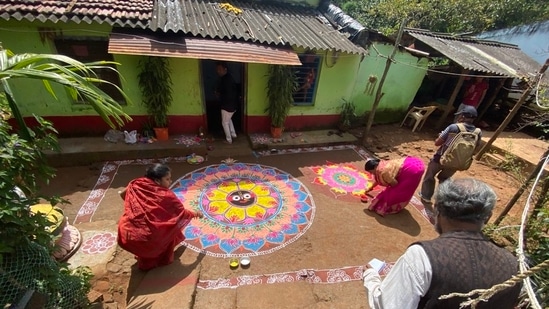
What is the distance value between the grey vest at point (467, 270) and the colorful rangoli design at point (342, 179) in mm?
4034

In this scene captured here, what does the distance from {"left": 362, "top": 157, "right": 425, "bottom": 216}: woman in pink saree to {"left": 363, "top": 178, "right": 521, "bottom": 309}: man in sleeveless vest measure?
296 cm

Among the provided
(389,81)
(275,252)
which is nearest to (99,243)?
(275,252)

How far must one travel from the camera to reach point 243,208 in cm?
488

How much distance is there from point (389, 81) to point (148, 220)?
26.9ft

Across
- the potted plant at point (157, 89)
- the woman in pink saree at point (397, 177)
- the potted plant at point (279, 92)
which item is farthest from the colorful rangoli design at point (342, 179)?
the potted plant at point (157, 89)

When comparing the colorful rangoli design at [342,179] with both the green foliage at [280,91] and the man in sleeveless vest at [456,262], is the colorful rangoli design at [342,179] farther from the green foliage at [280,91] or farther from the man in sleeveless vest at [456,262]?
the man in sleeveless vest at [456,262]

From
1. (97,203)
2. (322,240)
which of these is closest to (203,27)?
(97,203)

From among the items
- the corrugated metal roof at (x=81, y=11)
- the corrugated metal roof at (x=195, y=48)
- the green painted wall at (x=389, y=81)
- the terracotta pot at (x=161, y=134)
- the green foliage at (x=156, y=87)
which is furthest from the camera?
the green painted wall at (x=389, y=81)

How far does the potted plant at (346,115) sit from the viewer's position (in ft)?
26.1

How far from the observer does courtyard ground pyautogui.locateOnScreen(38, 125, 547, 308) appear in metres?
3.21

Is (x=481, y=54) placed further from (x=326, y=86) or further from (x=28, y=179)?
(x=28, y=179)

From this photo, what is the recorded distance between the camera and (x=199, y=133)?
699 cm

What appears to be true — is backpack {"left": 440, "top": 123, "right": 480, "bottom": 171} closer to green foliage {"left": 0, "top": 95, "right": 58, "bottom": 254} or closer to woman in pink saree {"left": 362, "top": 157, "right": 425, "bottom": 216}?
woman in pink saree {"left": 362, "top": 157, "right": 425, "bottom": 216}

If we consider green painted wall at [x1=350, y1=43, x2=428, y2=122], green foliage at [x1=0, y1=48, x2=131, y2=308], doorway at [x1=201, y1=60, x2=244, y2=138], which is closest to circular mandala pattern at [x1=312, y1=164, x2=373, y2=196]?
doorway at [x1=201, y1=60, x2=244, y2=138]
